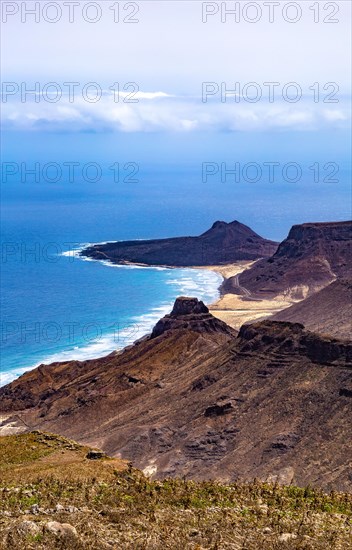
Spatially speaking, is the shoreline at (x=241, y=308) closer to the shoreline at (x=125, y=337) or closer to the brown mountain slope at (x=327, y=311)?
the shoreline at (x=125, y=337)

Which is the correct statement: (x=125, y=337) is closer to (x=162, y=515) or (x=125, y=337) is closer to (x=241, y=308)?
(x=241, y=308)

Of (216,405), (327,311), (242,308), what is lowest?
(216,405)

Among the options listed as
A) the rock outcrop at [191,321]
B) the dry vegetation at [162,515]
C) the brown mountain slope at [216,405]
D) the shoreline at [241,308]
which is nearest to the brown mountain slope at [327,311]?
the shoreline at [241,308]

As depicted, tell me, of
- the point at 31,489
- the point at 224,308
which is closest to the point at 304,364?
the point at 31,489

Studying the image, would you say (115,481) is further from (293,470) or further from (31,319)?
(31,319)

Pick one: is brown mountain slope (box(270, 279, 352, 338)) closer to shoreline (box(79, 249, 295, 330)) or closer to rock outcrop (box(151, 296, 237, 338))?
shoreline (box(79, 249, 295, 330))

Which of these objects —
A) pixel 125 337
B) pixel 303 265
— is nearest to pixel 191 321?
pixel 125 337
